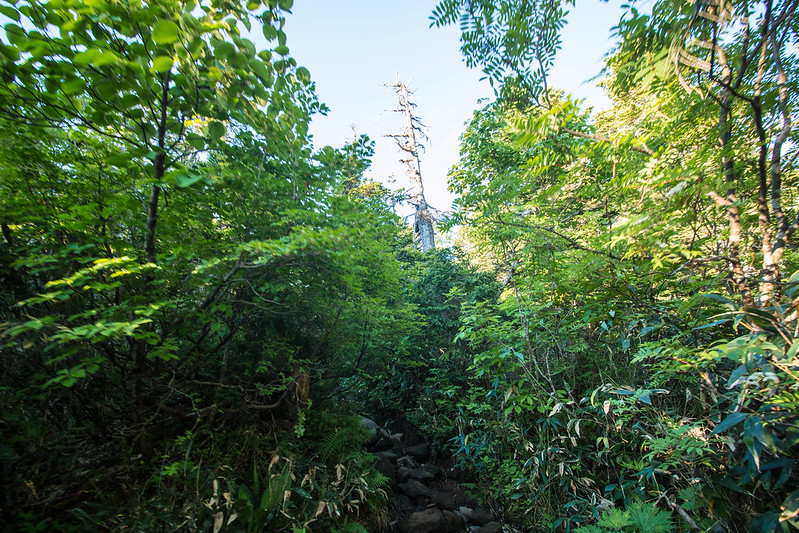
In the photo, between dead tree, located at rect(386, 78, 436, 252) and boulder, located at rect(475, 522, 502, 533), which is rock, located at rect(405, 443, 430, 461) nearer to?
boulder, located at rect(475, 522, 502, 533)

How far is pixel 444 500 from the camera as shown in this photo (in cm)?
417

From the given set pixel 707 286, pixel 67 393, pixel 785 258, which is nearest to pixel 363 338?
pixel 67 393

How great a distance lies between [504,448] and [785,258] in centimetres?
366

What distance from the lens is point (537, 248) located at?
3436 mm

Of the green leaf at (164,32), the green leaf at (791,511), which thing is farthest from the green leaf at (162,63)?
the green leaf at (791,511)

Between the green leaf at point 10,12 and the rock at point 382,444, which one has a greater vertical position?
the green leaf at point 10,12

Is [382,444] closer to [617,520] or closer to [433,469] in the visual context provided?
[433,469]

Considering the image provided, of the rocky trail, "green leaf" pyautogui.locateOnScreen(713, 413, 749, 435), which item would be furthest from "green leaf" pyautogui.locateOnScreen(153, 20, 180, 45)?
the rocky trail

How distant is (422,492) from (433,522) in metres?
0.76

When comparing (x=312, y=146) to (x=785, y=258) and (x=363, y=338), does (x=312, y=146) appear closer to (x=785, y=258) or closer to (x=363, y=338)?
(x=363, y=338)

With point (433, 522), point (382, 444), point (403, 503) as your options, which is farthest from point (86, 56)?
point (382, 444)

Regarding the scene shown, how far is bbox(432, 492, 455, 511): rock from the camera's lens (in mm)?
4095

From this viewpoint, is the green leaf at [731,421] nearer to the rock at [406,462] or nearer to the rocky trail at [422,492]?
the rocky trail at [422,492]

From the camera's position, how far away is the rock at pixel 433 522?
354 centimetres
